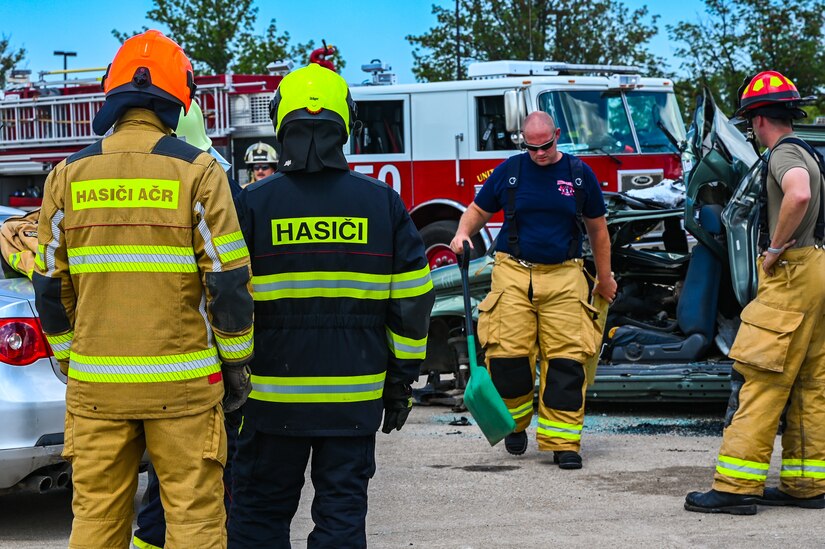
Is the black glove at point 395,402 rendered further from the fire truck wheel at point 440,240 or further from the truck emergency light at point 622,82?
the truck emergency light at point 622,82

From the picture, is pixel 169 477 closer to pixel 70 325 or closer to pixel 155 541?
pixel 70 325

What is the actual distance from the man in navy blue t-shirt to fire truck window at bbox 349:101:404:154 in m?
7.55

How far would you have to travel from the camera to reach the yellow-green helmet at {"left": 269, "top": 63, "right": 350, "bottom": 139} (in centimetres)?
394

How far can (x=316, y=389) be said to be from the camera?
153 inches

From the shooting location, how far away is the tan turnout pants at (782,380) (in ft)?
17.9

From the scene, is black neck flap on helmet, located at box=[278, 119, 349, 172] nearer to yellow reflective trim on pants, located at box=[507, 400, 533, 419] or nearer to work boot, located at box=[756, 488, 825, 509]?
work boot, located at box=[756, 488, 825, 509]

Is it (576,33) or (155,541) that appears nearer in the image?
(155,541)

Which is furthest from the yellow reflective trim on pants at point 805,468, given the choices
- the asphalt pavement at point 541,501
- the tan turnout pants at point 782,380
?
the asphalt pavement at point 541,501

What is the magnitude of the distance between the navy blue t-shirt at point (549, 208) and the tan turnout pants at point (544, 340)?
10cm

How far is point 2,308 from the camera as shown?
4.96m

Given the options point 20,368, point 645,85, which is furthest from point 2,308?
point 645,85

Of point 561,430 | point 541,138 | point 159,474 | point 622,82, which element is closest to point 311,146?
point 159,474

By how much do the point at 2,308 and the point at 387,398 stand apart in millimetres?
1754

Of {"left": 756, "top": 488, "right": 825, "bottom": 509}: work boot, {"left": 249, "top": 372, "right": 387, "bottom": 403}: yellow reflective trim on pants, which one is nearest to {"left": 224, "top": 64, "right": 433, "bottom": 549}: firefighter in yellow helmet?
{"left": 249, "top": 372, "right": 387, "bottom": 403}: yellow reflective trim on pants
